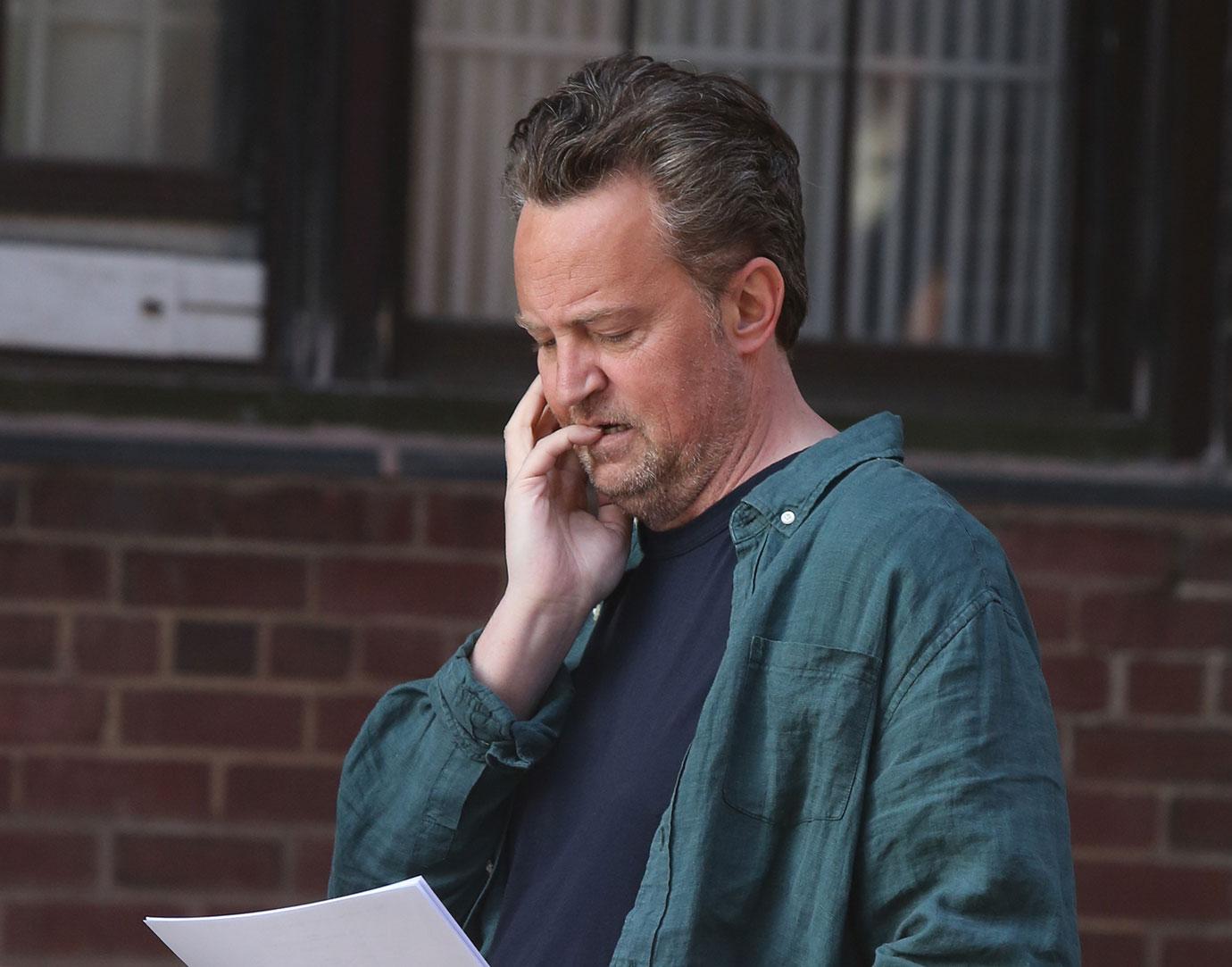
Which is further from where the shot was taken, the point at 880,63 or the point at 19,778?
the point at 880,63

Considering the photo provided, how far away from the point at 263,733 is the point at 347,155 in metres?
1.26

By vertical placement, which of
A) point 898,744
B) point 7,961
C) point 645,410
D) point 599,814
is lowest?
point 7,961

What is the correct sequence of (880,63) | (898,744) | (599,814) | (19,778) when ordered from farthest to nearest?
(880,63) → (19,778) → (599,814) → (898,744)

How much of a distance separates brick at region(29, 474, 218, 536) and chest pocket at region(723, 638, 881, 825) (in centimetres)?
211

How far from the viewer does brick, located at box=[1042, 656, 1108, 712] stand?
11.3ft

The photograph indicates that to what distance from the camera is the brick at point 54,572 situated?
3.37 metres

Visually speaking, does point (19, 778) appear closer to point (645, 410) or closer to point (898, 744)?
point (645, 410)

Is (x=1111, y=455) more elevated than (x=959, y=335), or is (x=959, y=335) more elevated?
(x=959, y=335)

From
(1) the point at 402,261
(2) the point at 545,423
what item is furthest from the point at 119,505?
(2) the point at 545,423

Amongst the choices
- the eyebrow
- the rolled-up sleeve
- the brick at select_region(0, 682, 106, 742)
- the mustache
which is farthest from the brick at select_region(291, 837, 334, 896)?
the eyebrow

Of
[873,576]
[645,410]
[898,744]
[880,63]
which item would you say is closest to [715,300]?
[645,410]

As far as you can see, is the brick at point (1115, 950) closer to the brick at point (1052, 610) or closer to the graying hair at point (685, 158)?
the brick at point (1052, 610)

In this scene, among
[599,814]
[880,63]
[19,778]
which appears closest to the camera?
[599,814]

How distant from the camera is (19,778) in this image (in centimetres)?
338
